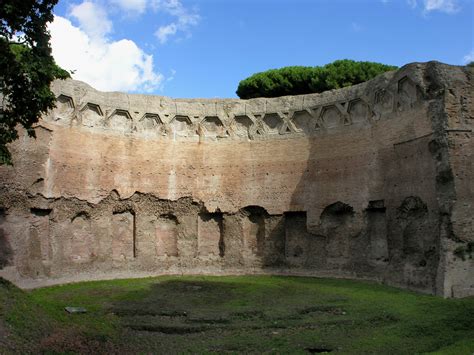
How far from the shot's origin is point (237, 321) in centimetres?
1154

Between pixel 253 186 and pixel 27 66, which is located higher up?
pixel 27 66

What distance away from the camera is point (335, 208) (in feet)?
60.0

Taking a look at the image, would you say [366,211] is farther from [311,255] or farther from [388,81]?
[388,81]

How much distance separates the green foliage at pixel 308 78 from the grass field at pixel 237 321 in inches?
578

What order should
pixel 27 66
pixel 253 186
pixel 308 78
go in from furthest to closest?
pixel 308 78, pixel 253 186, pixel 27 66

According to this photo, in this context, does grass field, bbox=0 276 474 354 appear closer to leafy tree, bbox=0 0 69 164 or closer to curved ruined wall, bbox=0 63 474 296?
curved ruined wall, bbox=0 63 474 296

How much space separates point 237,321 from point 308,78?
19.0 meters

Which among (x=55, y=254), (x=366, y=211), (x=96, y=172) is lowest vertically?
(x=55, y=254)

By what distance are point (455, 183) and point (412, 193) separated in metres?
1.64

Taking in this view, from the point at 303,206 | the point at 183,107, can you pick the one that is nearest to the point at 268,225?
the point at 303,206

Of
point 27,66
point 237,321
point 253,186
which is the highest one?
point 27,66

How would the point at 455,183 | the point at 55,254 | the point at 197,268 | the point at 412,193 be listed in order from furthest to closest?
1. the point at 197,268
2. the point at 55,254
3. the point at 412,193
4. the point at 455,183

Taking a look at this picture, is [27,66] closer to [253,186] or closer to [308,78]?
[253,186]

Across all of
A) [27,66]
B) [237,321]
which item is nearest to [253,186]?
[237,321]
